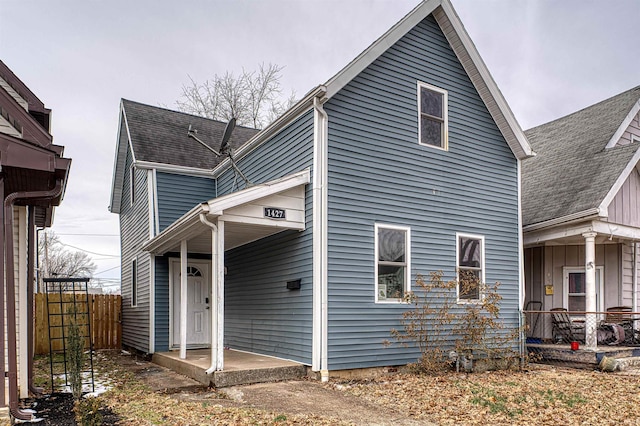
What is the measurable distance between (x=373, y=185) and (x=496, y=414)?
4.45 meters

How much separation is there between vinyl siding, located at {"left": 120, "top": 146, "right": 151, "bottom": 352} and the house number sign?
209 inches

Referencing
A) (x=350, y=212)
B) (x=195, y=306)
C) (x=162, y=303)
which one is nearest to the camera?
(x=350, y=212)

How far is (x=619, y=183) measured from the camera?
1108 centimetres

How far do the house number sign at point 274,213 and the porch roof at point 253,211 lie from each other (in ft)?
0.12

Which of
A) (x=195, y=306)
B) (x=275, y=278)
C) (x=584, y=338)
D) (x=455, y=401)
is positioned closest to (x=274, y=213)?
(x=275, y=278)

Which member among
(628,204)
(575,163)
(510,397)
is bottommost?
(510,397)

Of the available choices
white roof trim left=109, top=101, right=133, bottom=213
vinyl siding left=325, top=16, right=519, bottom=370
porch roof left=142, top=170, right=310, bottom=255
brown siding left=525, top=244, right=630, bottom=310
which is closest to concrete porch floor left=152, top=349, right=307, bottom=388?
vinyl siding left=325, top=16, right=519, bottom=370

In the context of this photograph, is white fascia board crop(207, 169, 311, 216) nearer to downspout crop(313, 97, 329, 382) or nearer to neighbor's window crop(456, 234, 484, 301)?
downspout crop(313, 97, 329, 382)

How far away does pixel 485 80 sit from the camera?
1083 cm

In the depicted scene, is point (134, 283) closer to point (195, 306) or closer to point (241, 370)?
point (195, 306)

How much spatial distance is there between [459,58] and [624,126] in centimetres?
577

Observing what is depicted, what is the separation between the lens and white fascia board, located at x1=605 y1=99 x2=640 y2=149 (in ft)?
42.5

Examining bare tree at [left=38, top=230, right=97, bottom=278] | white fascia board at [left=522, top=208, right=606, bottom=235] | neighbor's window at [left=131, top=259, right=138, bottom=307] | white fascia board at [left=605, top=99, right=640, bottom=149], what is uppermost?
white fascia board at [left=605, top=99, right=640, bottom=149]

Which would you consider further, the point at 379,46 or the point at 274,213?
the point at 379,46
